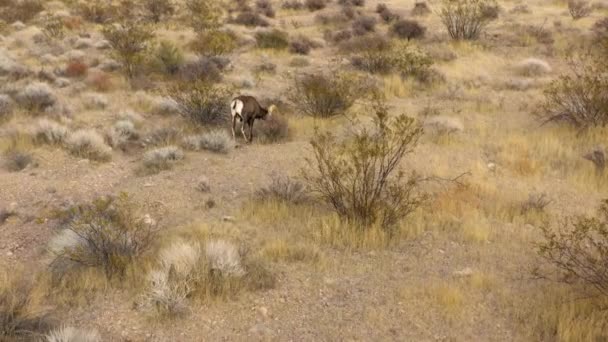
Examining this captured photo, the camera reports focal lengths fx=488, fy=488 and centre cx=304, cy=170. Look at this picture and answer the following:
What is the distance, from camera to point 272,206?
662 cm

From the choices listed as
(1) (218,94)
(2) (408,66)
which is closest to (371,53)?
(2) (408,66)

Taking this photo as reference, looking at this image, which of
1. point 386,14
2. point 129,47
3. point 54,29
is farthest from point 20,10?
point 386,14

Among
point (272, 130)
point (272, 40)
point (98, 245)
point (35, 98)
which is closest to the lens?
point (98, 245)

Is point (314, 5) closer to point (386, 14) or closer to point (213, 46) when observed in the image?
point (386, 14)

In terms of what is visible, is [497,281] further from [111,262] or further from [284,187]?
[111,262]

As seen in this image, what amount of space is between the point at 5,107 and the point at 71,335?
8.86 meters

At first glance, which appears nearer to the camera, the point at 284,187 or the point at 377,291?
the point at 377,291

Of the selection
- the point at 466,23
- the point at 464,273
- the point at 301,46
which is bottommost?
the point at 464,273

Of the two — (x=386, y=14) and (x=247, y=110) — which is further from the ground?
(x=386, y=14)

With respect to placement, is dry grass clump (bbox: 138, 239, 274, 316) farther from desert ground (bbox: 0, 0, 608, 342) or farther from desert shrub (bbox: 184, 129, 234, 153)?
desert shrub (bbox: 184, 129, 234, 153)

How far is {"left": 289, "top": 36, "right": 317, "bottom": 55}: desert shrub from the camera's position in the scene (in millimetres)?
17172

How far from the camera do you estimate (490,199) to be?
22.7 feet

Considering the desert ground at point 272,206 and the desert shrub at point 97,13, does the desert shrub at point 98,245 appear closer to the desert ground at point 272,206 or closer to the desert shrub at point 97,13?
the desert ground at point 272,206

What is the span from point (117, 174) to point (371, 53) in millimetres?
8779
